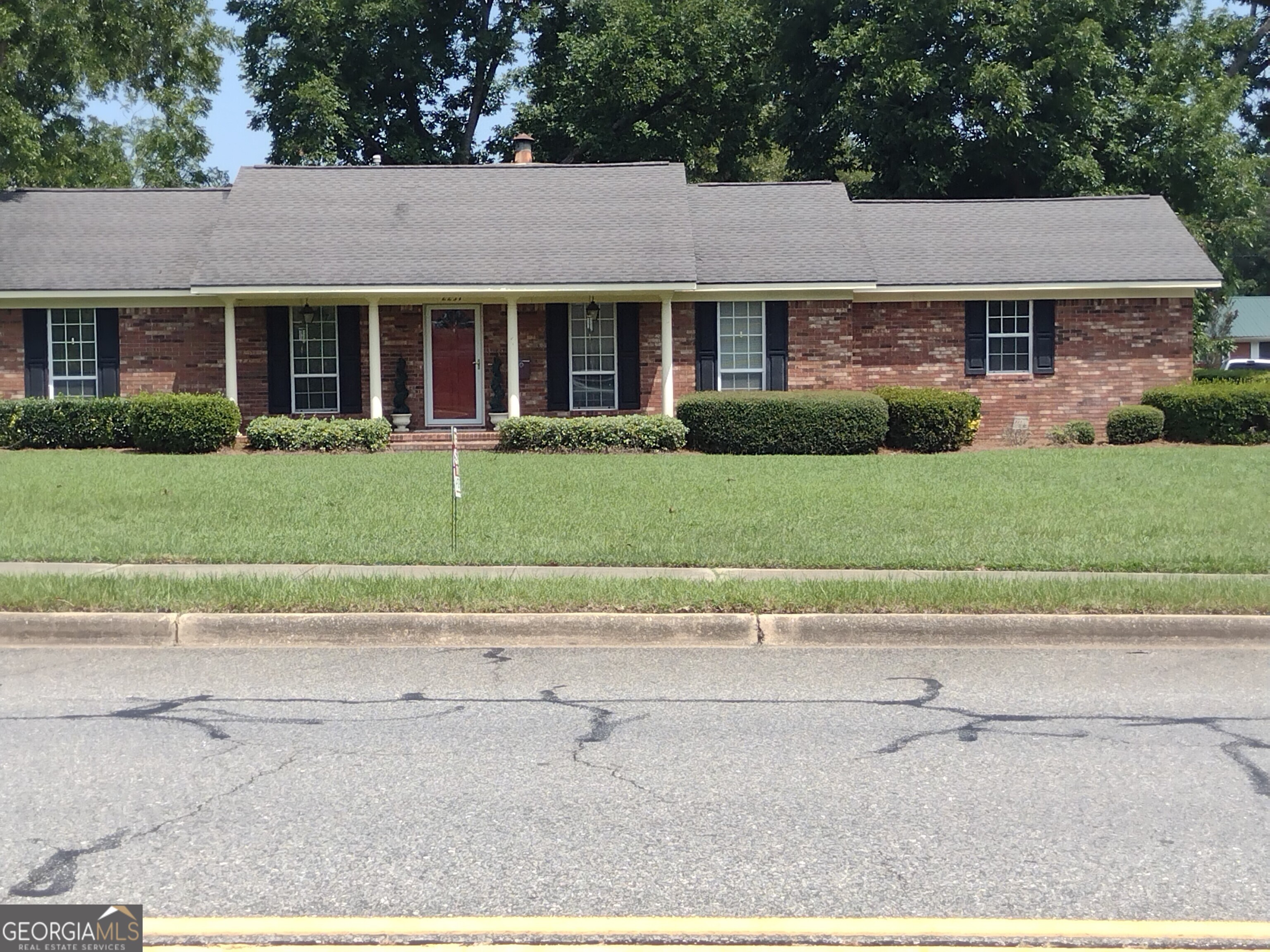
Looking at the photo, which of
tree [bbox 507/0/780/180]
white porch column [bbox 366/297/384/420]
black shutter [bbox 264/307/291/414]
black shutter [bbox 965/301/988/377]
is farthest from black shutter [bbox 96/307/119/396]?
tree [bbox 507/0/780/180]

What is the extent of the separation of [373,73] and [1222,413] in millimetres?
25637

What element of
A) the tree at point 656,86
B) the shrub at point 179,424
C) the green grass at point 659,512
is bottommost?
the green grass at point 659,512

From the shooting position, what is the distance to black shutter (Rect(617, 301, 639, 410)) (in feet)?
78.9

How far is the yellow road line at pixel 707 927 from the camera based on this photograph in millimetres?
4176

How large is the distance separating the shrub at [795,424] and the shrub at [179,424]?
7610mm

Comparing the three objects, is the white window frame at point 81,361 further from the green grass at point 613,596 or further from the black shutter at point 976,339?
the black shutter at point 976,339

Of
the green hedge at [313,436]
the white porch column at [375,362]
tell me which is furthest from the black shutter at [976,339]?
the green hedge at [313,436]

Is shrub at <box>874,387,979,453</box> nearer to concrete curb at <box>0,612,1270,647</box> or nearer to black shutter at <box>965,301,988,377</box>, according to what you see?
black shutter at <box>965,301,988,377</box>

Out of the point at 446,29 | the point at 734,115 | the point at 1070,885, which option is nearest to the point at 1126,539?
the point at 1070,885

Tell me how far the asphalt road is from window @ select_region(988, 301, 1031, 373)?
17037mm

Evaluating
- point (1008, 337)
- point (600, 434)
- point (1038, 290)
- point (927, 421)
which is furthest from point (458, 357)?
point (1038, 290)

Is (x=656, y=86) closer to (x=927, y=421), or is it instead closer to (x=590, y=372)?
(x=590, y=372)

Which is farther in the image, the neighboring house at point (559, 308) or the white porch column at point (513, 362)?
the neighboring house at point (559, 308)

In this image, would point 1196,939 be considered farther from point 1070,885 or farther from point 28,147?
point 28,147
